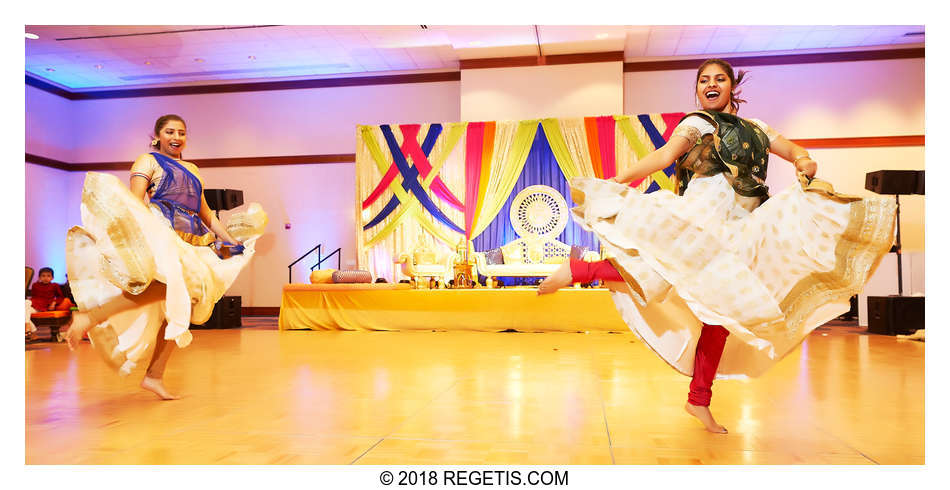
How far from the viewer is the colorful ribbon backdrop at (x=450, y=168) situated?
952 cm

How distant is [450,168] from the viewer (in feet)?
32.8

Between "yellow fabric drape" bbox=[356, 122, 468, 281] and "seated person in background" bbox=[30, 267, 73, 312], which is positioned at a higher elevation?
"yellow fabric drape" bbox=[356, 122, 468, 281]

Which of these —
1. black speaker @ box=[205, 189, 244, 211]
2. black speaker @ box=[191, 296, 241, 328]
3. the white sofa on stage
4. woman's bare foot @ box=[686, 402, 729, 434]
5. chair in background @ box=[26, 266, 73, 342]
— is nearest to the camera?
woman's bare foot @ box=[686, 402, 729, 434]

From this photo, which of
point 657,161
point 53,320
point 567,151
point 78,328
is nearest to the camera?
point 657,161

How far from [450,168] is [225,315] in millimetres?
4082

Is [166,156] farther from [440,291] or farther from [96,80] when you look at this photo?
[96,80]

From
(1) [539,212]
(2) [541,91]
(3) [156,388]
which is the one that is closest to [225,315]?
(1) [539,212]

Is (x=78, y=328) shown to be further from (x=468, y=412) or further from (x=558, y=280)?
(x=558, y=280)

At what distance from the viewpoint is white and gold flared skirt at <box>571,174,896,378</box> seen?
194cm

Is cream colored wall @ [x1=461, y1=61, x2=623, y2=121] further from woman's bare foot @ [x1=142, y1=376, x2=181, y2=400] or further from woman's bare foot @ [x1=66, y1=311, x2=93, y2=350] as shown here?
woman's bare foot @ [x1=66, y1=311, x2=93, y2=350]

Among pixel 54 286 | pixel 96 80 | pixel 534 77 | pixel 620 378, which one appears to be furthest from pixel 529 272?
pixel 96 80

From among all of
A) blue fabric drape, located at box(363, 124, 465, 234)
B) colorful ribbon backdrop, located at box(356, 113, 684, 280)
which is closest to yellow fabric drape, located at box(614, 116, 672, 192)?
colorful ribbon backdrop, located at box(356, 113, 684, 280)

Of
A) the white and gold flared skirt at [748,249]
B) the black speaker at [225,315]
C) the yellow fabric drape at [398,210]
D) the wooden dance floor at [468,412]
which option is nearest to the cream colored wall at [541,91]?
the yellow fabric drape at [398,210]

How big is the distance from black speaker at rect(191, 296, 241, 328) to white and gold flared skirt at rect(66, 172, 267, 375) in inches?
226
